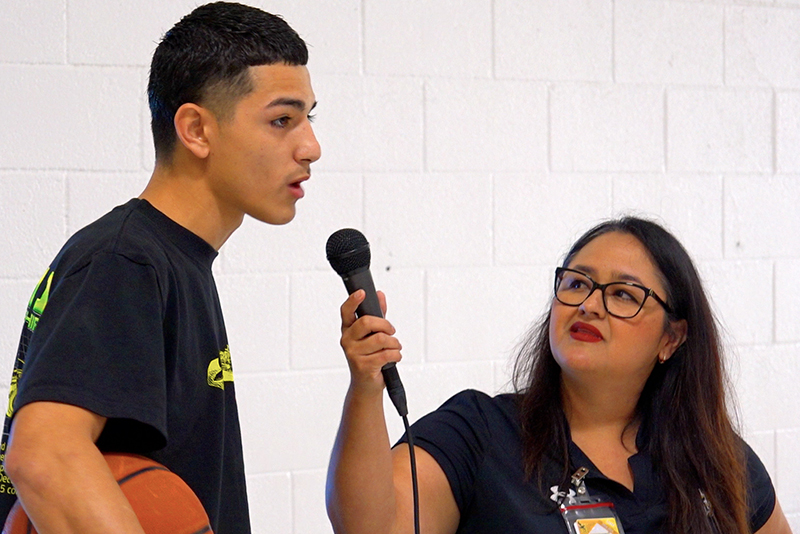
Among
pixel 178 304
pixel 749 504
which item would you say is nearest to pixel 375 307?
pixel 178 304

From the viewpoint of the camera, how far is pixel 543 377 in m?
1.78

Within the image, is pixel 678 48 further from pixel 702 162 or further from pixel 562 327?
pixel 562 327

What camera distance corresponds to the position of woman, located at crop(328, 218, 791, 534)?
157cm

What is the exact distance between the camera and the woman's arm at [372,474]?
134cm

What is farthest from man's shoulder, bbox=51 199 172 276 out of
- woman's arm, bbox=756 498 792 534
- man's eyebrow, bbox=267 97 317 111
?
woman's arm, bbox=756 498 792 534

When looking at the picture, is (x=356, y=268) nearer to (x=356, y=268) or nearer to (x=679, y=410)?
(x=356, y=268)

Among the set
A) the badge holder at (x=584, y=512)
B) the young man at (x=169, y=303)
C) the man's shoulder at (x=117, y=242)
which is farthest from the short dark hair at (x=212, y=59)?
the badge holder at (x=584, y=512)

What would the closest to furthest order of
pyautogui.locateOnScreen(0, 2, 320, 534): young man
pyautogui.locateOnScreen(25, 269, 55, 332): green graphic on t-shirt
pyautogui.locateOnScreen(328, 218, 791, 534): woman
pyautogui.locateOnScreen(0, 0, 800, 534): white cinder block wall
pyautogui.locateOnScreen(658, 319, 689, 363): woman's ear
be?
pyautogui.locateOnScreen(0, 2, 320, 534): young man < pyautogui.locateOnScreen(25, 269, 55, 332): green graphic on t-shirt < pyautogui.locateOnScreen(328, 218, 791, 534): woman < pyautogui.locateOnScreen(658, 319, 689, 363): woman's ear < pyautogui.locateOnScreen(0, 0, 800, 534): white cinder block wall

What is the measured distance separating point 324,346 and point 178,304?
1.29 m

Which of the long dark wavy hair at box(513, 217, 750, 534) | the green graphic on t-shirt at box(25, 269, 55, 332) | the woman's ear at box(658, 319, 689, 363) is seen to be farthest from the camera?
the woman's ear at box(658, 319, 689, 363)

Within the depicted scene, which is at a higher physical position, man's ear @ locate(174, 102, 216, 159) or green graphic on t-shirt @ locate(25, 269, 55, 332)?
man's ear @ locate(174, 102, 216, 159)

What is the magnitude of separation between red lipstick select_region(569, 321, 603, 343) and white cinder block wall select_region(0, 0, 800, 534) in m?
0.82

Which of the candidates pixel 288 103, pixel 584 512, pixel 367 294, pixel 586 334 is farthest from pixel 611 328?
pixel 288 103

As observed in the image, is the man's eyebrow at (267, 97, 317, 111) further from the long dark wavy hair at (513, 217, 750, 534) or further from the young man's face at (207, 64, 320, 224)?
the long dark wavy hair at (513, 217, 750, 534)
